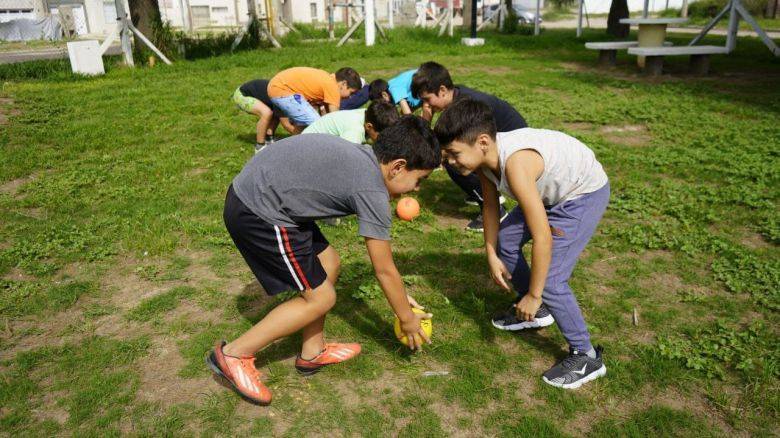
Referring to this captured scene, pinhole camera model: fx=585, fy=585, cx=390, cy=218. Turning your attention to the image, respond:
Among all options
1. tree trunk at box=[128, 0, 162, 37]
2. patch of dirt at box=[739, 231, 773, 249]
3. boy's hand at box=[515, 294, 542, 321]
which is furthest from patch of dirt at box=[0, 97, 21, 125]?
patch of dirt at box=[739, 231, 773, 249]

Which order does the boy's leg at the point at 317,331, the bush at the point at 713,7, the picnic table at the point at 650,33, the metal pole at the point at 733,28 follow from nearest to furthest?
the boy's leg at the point at 317,331 < the picnic table at the point at 650,33 < the metal pole at the point at 733,28 < the bush at the point at 713,7

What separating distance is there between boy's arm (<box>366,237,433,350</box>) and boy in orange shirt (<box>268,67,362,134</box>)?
4.09 meters

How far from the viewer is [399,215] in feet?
16.6

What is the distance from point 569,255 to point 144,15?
12736 millimetres

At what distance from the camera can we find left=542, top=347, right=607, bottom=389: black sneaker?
9.49ft

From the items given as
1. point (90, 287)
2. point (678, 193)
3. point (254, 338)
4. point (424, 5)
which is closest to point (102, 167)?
point (90, 287)

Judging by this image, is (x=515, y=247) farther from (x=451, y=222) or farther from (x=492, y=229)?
(x=451, y=222)

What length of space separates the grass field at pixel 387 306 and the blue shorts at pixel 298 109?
888 mm

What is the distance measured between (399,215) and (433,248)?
2.16 ft

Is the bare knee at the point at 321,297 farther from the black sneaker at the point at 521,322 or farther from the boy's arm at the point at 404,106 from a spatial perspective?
the boy's arm at the point at 404,106

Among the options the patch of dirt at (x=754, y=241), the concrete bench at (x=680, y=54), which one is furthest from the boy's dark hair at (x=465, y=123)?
the concrete bench at (x=680, y=54)

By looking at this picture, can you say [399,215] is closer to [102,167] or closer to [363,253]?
[363,253]

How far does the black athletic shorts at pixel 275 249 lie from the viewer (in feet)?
8.46

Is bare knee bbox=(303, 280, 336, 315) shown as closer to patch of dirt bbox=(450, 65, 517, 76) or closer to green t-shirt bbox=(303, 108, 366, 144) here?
green t-shirt bbox=(303, 108, 366, 144)
